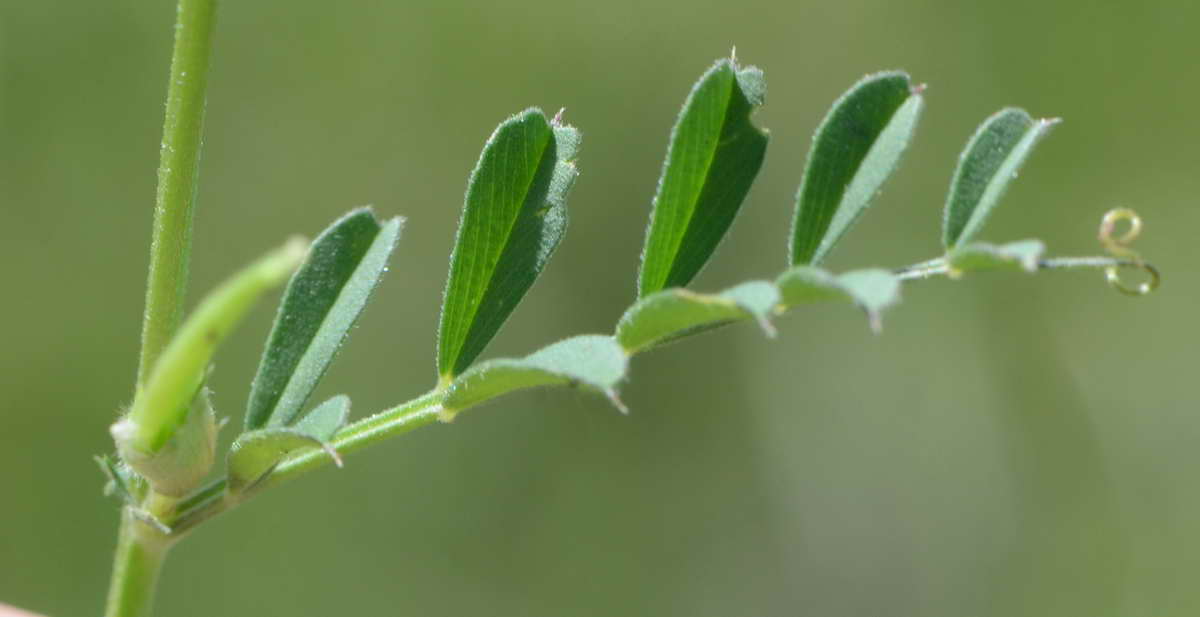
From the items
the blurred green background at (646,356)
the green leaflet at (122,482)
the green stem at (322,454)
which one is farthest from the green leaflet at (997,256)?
the blurred green background at (646,356)

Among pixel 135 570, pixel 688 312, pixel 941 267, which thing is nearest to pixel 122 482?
pixel 135 570

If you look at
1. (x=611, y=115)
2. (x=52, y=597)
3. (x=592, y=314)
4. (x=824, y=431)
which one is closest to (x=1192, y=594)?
(x=824, y=431)

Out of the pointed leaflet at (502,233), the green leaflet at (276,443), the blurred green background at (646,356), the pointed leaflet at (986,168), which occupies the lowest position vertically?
the green leaflet at (276,443)

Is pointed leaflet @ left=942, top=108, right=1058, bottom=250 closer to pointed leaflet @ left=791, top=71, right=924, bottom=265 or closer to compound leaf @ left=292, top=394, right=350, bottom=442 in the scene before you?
pointed leaflet @ left=791, top=71, right=924, bottom=265

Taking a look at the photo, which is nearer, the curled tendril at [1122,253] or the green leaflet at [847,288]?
the green leaflet at [847,288]

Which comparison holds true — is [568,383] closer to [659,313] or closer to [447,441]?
[659,313]

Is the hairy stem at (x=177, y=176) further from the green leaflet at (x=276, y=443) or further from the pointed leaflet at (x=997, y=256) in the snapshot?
the pointed leaflet at (x=997, y=256)
